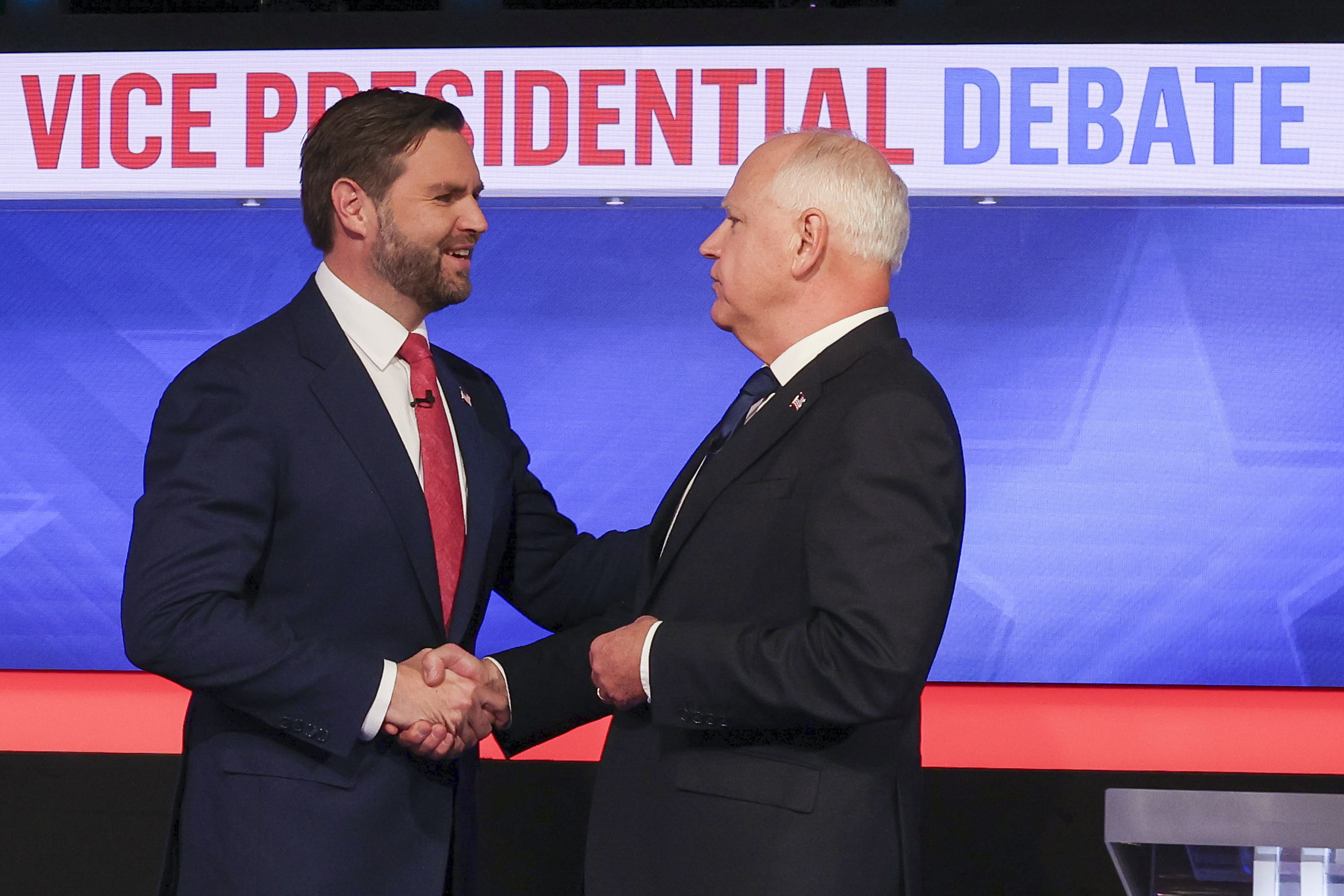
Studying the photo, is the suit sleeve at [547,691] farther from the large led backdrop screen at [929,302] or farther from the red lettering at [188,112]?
the red lettering at [188,112]

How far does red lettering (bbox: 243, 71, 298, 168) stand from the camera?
3832 millimetres

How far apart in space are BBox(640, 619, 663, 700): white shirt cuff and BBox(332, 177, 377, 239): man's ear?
2.55 ft

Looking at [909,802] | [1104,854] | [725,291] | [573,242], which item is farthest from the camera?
[573,242]

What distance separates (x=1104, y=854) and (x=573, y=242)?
2246mm

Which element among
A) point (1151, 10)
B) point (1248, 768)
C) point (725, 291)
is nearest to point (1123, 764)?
point (1248, 768)

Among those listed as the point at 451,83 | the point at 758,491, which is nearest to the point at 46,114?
the point at 451,83

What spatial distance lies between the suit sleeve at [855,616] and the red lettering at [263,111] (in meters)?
2.75

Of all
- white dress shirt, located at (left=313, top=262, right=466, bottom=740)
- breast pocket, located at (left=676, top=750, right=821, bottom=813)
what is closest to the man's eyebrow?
white dress shirt, located at (left=313, top=262, right=466, bottom=740)

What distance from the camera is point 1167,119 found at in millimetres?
3738

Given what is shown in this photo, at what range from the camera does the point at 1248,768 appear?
3.61m

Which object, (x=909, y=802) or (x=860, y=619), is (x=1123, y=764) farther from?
(x=860, y=619)

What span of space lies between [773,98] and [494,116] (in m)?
0.80

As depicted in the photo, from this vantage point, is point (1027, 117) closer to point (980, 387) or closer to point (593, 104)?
point (980, 387)

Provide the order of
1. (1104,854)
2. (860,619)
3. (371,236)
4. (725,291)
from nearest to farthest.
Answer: (860,619), (725,291), (371,236), (1104,854)
